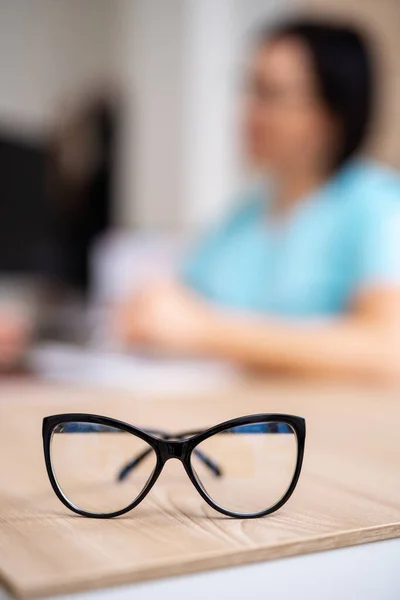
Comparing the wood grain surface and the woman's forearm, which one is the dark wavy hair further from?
the wood grain surface

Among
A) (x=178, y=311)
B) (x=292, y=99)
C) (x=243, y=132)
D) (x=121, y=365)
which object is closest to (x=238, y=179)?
(x=243, y=132)

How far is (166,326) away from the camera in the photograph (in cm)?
116

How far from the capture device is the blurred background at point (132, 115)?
7.07ft

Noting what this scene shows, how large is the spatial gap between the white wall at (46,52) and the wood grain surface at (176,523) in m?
2.51

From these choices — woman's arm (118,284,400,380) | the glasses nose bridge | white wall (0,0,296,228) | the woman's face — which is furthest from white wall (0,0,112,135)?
the glasses nose bridge

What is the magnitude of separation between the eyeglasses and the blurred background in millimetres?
1539

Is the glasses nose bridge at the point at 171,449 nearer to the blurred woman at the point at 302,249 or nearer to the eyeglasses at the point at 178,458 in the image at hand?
the eyeglasses at the point at 178,458

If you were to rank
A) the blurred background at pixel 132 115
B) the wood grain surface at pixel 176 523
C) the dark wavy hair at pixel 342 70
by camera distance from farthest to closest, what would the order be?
1. the blurred background at pixel 132 115
2. the dark wavy hair at pixel 342 70
3. the wood grain surface at pixel 176 523

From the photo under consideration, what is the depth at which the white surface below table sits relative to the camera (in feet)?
0.86

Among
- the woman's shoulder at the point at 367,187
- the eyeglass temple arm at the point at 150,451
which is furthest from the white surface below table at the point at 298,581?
the woman's shoulder at the point at 367,187

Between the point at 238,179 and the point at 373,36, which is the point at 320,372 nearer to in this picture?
the point at 373,36

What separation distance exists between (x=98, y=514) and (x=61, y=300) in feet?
6.93

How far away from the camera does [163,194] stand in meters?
2.80

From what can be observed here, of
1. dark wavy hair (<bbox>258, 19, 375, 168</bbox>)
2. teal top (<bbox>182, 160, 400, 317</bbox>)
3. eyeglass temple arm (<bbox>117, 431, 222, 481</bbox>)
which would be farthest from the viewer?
dark wavy hair (<bbox>258, 19, 375, 168</bbox>)
